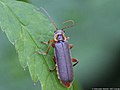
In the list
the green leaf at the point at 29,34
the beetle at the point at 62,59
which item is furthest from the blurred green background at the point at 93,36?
the green leaf at the point at 29,34

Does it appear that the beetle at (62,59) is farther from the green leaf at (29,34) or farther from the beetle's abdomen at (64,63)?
the green leaf at (29,34)

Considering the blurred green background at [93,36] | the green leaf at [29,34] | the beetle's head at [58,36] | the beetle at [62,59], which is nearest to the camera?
the green leaf at [29,34]

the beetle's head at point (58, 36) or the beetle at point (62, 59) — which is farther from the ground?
the beetle's head at point (58, 36)

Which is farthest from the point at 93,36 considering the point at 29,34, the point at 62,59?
the point at 29,34

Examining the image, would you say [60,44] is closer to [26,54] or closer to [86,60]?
[26,54]

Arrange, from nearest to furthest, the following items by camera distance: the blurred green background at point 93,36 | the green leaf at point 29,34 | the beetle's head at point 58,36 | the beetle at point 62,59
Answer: the green leaf at point 29,34 < the beetle at point 62,59 < the beetle's head at point 58,36 < the blurred green background at point 93,36

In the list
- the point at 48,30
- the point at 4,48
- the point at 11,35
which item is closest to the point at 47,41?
the point at 48,30
